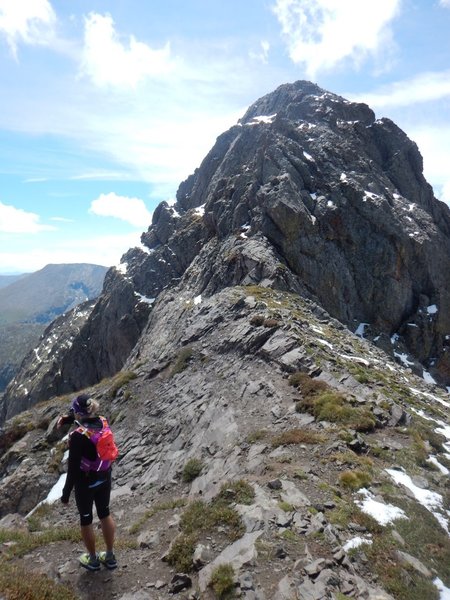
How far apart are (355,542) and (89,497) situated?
20.7ft

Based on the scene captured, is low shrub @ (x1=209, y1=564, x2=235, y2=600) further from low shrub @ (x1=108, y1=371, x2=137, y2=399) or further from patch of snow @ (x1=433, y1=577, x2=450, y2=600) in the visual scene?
low shrub @ (x1=108, y1=371, x2=137, y2=399)

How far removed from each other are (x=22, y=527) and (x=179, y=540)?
11.6 metres

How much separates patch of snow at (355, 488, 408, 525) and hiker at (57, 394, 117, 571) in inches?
264

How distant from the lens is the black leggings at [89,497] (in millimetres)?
9422

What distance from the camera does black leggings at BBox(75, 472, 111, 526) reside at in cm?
942

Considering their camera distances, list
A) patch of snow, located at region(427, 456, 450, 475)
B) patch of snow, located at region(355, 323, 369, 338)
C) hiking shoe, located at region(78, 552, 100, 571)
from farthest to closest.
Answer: patch of snow, located at region(355, 323, 369, 338) < patch of snow, located at region(427, 456, 450, 475) < hiking shoe, located at region(78, 552, 100, 571)

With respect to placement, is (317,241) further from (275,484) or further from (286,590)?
(286,590)

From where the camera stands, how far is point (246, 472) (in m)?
14.5

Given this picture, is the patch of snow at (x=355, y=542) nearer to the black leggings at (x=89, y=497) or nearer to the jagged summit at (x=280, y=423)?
the jagged summit at (x=280, y=423)

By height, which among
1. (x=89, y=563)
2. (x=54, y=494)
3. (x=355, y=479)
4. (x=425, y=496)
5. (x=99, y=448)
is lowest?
(x=54, y=494)

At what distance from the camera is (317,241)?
59.7m

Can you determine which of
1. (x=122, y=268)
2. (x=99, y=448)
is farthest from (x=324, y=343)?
(x=122, y=268)


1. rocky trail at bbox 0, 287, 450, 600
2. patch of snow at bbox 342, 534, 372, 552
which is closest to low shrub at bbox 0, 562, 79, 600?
rocky trail at bbox 0, 287, 450, 600

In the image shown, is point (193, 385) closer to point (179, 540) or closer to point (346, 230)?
point (179, 540)
